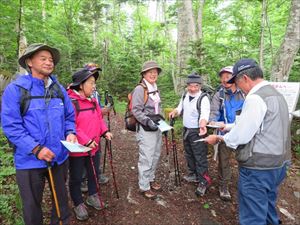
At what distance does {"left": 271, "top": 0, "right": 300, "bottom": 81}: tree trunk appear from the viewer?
658 cm

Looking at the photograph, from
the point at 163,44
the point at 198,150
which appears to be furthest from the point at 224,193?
the point at 163,44

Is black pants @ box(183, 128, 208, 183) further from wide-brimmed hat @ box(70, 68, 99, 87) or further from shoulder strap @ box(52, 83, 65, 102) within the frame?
shoulder strap @ box(52, 83, 65, 102)

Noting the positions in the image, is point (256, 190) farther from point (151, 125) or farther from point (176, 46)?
point (176, 46)

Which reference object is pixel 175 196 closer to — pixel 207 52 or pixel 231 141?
pixel 231 141

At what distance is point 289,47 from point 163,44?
11034 millimetres

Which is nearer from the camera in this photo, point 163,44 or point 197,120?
point 197,120

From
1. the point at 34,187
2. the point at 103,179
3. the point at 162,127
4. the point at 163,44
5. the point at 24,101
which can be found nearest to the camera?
the point at 24,101

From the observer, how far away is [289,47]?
6672mm

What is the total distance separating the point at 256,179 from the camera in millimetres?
3033

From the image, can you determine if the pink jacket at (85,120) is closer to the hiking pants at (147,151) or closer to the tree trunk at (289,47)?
the hiking pants at (147,151)

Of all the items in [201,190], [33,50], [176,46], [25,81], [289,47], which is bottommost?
[201,190]

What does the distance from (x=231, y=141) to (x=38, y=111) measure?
244 centimetres

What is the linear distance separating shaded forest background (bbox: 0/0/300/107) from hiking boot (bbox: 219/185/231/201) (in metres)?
3.53

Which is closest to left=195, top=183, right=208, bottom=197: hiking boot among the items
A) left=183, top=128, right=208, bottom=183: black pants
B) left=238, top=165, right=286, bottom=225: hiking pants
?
left=183, top=128, right=208, bottom=183: black pants
